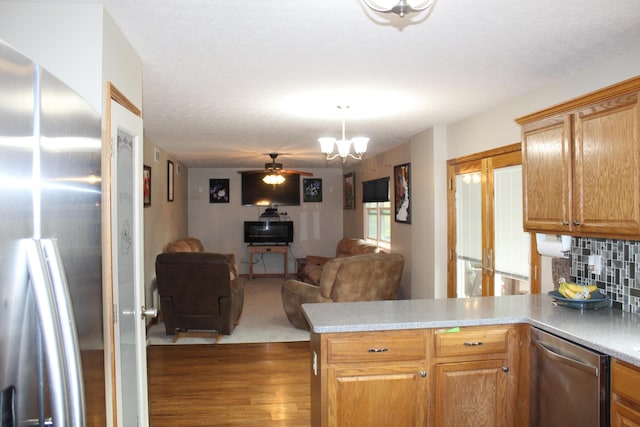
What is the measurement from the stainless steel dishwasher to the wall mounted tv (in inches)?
322

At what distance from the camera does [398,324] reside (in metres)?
2.54

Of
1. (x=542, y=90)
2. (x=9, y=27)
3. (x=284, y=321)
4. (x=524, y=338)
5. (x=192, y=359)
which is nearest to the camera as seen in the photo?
(x=9, y=27)

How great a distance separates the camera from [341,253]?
9062mm

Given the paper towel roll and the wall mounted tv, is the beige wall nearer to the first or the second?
the wall mounted tv

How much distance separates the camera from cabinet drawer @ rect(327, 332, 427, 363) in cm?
249

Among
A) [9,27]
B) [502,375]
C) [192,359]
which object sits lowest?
[192,359]

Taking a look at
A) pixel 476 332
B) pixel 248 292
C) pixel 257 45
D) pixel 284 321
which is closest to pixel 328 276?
pixel 284 321

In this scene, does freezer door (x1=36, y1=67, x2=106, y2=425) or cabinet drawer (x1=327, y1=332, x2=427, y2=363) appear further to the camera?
cabinet drawer (x1=327, y1=332, x2=427, y2=363)

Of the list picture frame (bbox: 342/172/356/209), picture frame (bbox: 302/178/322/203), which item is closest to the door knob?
picture frame (bbox: 342/172/356/209)

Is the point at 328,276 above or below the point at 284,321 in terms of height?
above

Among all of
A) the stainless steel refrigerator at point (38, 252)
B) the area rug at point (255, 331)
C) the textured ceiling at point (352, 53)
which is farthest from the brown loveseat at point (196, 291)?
the stainless steel refrigerator at point (38, 252)

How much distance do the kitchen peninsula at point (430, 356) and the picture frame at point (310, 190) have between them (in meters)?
8.04

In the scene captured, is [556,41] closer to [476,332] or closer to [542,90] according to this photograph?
[542,90]

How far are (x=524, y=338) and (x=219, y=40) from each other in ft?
7.63
